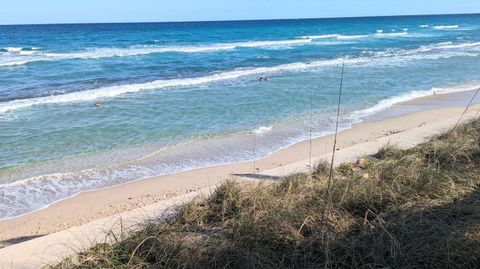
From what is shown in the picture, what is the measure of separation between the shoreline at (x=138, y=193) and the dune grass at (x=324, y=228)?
2.08m

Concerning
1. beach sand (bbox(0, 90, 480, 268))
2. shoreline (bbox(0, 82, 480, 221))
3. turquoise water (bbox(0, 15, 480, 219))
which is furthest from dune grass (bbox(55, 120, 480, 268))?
turquoise water (bbox(0, 15, 480, 219))

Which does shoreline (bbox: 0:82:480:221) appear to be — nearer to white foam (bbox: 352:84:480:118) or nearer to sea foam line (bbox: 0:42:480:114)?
white foam (bbox: 352:84:480:118)

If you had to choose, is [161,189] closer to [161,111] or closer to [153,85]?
[161,111]

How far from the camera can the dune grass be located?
361 centimetres

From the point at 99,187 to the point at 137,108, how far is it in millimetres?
6413

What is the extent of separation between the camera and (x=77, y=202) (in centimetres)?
704

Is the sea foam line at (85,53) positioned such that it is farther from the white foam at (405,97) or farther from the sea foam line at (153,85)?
the white foam at (405,97)

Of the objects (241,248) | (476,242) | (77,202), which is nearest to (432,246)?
(476,242)

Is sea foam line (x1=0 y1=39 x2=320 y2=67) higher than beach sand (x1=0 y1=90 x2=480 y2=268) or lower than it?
higher

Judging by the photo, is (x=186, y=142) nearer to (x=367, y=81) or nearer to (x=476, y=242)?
(x=476, y=242)

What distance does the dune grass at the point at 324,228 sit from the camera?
3.61 m

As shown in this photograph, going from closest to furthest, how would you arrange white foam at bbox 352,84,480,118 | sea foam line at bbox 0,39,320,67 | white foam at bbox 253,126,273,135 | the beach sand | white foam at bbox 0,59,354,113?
the beach sand → white foam at bbox 253,126,273,135 → white foam at bbox 352,84,480,118 → white foam at bbox 0,59,354,113 → sea foam line at bbox 0,39,320,67

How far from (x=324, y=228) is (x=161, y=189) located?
404 centimetres

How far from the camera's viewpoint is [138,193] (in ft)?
24.0
